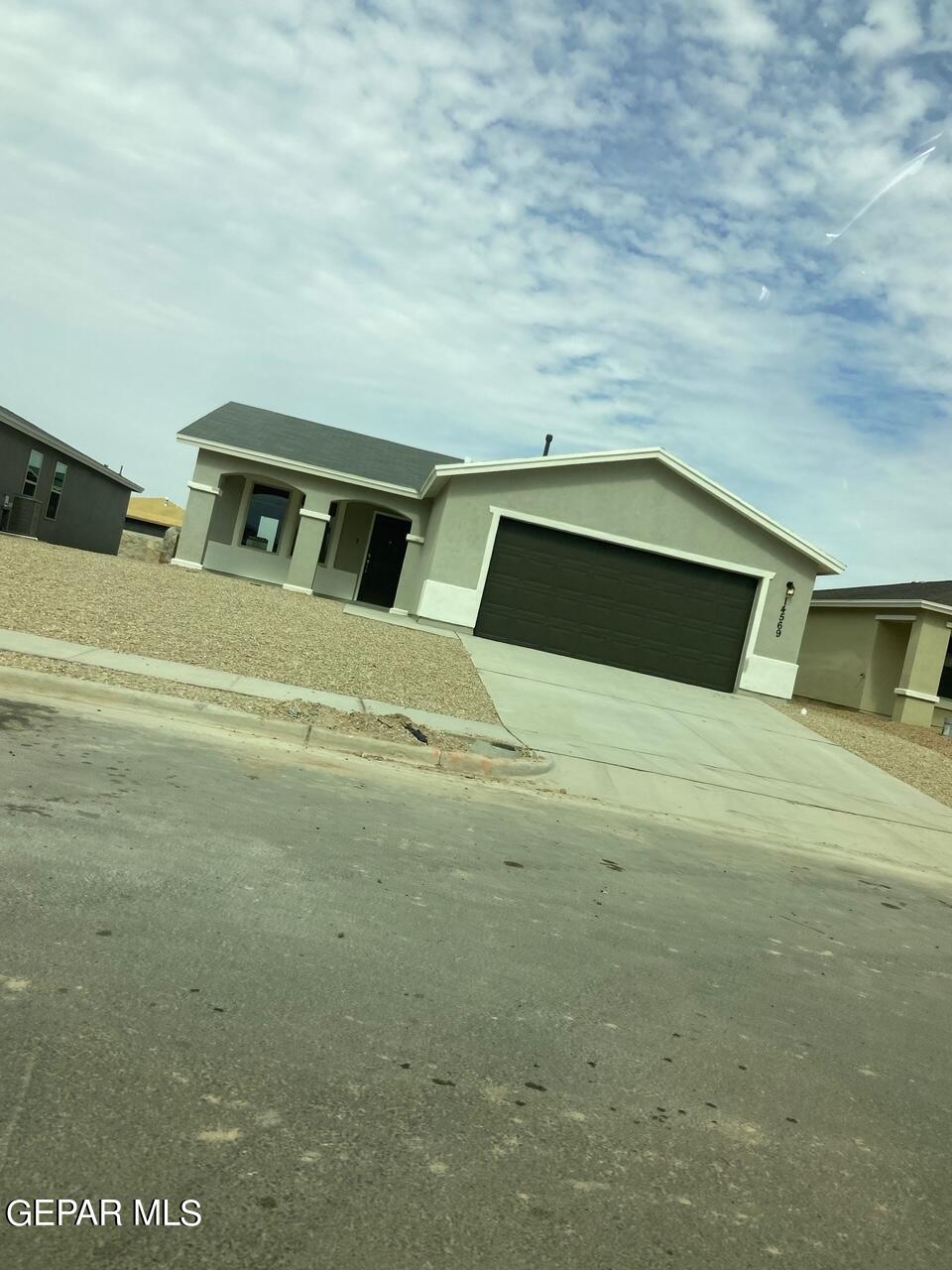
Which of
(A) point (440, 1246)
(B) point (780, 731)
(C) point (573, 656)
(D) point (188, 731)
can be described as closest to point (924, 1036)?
(A) point (440, 1246)

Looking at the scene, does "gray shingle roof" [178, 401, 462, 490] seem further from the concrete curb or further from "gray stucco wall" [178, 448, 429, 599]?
the concrete curb

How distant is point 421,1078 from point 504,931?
62.8 inches

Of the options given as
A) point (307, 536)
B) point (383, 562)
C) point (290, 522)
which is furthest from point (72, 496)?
point (307, 536)

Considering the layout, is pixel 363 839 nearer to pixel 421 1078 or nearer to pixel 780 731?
pixel 421 1078

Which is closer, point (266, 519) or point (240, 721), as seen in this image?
point (240, 721)

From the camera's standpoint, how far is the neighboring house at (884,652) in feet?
80.6

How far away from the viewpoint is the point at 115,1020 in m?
3.25

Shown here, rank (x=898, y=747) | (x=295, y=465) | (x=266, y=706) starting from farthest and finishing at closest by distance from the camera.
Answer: (x=295, y=465), (x=898, y=747), (x=266, y=706)

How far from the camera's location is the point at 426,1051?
347 centimetres

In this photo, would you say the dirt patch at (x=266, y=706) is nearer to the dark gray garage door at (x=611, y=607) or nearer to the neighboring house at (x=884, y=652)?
the dark gray garage door at (x=611, y=607)

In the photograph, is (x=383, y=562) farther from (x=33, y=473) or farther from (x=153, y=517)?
(x=153, y=517)

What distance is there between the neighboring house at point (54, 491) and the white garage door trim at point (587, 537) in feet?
44.3

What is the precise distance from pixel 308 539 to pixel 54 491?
476 inches

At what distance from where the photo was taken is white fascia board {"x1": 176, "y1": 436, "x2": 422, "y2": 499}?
23.5 meters
